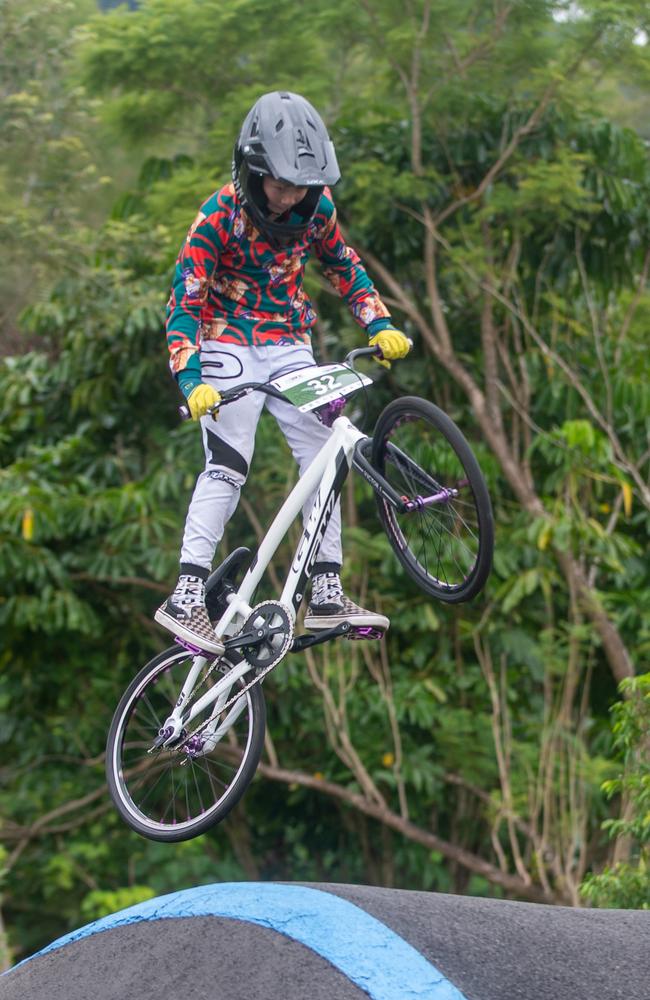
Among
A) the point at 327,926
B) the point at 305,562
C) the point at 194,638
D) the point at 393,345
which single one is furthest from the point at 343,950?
the point at 393,345

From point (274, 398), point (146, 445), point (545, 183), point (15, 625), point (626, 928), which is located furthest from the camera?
point (146, 445)

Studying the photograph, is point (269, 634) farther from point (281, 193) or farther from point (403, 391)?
point (403, 391)

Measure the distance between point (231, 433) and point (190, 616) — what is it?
0.58 m

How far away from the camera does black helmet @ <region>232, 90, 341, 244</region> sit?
143 inches

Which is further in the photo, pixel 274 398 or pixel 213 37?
pixel 213 37

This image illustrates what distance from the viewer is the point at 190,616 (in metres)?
3.91

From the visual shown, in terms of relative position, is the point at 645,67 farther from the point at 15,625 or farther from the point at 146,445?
the point at 15,625

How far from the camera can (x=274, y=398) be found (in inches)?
161

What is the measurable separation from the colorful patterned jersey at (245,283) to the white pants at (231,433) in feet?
0.18

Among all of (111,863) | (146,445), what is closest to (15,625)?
(146,445)

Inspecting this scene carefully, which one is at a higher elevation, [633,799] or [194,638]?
[194,638]

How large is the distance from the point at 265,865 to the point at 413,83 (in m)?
6.81

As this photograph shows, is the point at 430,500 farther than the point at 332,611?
No

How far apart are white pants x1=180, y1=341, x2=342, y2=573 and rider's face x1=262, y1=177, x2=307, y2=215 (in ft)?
1.58
